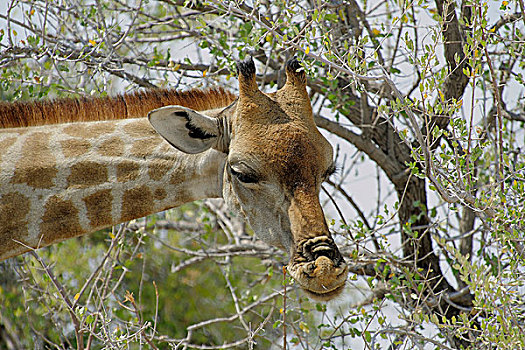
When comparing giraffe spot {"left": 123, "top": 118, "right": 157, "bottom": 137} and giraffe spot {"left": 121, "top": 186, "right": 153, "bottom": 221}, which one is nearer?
giraffe spot {"left": 121, "top": 186, "right": 153, "bottom": 221}

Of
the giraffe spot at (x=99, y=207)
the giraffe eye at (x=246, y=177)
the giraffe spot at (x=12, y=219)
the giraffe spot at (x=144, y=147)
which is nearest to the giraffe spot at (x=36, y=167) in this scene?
the giraffe spot at (x=12, y=219)

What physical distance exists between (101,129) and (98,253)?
14.9ft

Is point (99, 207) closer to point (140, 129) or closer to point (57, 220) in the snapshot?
point (57, 220)

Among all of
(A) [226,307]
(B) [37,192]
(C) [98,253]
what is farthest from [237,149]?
(A) [226,307]

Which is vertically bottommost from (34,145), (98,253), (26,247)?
(98,253)

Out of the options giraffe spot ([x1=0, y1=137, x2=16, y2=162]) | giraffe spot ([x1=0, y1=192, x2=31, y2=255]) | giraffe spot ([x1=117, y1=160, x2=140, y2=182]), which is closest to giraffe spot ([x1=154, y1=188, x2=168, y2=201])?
giraffe spot ([x1=117, y1=160, x2=140, y2=182])

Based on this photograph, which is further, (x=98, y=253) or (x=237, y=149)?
(x=98, y=253)

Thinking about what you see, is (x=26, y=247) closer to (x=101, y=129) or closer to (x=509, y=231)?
(x=101, y=129)

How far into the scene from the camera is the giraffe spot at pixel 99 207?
14.4 feet

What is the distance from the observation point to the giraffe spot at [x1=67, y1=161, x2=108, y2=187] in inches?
173

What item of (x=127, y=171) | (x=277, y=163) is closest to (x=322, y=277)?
(x=277, y=163)

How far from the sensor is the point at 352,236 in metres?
5.32

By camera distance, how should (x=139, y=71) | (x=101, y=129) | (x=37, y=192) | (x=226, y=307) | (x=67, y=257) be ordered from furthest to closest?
(x=226, y=307), (x=67, y=257), (x=139, y=71), (x=101, y=129), (x=37, y=192)

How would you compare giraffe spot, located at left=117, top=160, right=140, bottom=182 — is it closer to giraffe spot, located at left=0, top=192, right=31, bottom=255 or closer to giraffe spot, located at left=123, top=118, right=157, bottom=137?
giraffe spot, located at left=123, top=118, right=157, bottom=137
